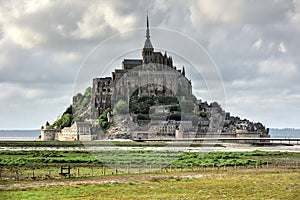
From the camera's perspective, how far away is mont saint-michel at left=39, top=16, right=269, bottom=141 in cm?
16362

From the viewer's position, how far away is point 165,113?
173125 millimetres

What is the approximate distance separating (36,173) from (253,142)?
98.1 meters

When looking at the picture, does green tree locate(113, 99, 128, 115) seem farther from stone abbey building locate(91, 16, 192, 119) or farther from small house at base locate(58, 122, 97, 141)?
small house at base locate(58, 122, 97, 141)

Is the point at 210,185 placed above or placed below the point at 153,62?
below

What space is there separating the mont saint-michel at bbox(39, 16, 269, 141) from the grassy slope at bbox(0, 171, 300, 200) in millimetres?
117918

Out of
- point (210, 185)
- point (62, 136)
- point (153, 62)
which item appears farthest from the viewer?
point (153, 62)

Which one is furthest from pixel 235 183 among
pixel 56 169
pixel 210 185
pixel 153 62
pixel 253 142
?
pixel 153 62

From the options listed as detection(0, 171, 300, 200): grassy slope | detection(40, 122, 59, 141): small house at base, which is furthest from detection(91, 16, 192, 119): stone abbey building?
detection(0, 171, 300, 200): grassy slope

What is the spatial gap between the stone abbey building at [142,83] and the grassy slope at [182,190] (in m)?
137

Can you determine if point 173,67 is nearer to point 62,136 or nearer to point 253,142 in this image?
point 62,136

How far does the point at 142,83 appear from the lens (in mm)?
182625

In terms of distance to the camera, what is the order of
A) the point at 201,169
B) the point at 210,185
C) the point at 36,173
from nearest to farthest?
the point at 210,185 < the point at 36,173 < the point at 201,169

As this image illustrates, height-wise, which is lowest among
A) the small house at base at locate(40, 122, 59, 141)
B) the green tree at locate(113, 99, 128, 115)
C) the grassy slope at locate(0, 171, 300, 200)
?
the grassy slope at locate(0, 171, 300, 200)

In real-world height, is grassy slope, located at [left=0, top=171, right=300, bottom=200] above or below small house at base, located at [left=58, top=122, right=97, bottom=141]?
below
